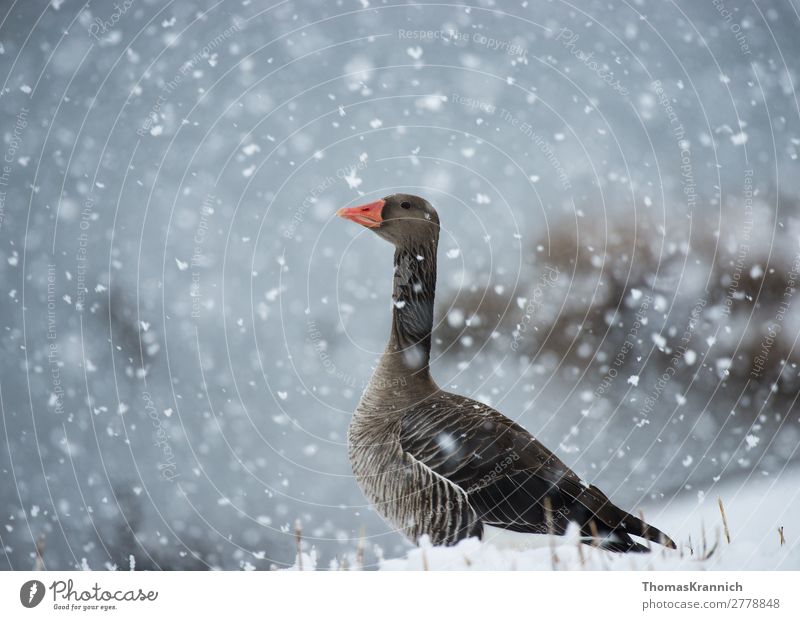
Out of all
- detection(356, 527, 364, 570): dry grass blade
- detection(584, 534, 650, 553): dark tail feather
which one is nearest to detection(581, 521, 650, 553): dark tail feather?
detection(584, 534, 650, 553): dark tail feather

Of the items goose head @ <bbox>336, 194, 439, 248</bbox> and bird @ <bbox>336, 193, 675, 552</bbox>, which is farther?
goose head @ <bbox>336, 194, 439, 248</bbox>

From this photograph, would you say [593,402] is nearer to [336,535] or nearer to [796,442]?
[796,442]

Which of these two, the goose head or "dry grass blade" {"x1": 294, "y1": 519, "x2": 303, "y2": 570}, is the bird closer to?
the goose head

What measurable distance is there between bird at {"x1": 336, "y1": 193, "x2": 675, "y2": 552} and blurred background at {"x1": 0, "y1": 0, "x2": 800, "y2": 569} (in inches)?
10.8

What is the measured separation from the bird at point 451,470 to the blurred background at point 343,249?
0.90 feet

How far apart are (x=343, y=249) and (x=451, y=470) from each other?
733mm

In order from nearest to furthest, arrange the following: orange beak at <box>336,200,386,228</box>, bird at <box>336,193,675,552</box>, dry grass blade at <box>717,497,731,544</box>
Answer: bird at <box>336,193,675,552</box> < orange beak at <box>336,200,386,228</box> < dry grass blade at <box>717,497,731,544</box>

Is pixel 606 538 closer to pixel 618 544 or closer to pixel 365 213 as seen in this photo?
pixel 618 544

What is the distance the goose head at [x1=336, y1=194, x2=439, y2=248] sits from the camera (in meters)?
1.52

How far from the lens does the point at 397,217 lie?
5.04ft

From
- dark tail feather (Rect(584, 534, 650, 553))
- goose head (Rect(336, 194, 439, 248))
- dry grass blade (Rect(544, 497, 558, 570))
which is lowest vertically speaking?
dark tail feather (Rect(584, 534, 650, 553))

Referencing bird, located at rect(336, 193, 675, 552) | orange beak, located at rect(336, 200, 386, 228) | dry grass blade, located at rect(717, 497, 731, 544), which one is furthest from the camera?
dry grass blade, located at rect(717, 497, 731, 544)

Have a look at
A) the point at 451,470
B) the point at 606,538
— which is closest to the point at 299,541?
the point at 451,470
